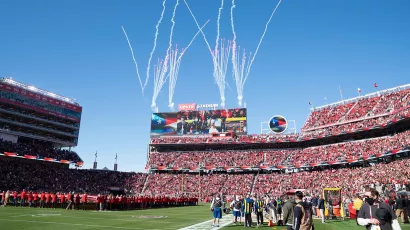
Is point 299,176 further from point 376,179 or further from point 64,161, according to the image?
point 64,161

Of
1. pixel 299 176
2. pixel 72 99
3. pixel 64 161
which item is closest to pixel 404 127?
pixel 299 176

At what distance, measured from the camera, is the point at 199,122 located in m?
77.2

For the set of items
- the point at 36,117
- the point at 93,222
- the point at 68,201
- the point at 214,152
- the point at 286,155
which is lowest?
the point at 93,222

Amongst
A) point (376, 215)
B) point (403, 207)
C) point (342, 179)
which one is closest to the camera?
point (376, 215)

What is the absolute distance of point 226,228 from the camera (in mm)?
16656

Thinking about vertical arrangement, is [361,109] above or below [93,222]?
above

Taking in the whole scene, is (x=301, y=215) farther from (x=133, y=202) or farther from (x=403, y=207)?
(x=133, y=202)

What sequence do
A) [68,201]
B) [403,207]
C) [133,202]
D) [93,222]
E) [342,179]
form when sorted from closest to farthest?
[93,222]
[403,207]
[68,201]
[133,202]
[342,179]

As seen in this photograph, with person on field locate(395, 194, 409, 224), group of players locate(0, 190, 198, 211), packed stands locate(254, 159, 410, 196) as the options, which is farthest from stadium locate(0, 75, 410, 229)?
person on field locate(395, 194, 409, 224)

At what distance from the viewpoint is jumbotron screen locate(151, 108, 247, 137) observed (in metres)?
74.4

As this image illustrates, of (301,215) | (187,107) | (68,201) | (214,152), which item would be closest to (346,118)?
(214,152)

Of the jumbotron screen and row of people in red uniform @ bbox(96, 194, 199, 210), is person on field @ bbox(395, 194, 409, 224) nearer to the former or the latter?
row of people in red uniform @ bbox(96, 194, 199, 210)

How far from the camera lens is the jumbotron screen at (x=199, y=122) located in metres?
74.4

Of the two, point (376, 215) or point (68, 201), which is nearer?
point (376, 215)
